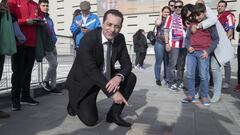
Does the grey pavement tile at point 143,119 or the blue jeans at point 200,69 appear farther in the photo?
the blue jeans at point 200,69

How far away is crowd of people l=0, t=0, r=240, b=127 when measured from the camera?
3287 millimetres

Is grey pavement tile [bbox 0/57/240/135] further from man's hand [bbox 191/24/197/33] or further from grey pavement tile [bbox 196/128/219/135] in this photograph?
man's hand [bbox 191/24/197/33]

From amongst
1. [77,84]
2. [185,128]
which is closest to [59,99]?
[77,84]

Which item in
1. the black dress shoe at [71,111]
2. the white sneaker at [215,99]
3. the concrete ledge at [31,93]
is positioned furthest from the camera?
the white sneaker at [215,99]

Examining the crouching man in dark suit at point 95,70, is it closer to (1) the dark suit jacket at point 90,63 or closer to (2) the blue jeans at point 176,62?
(1) the dark suit jacket at point 90,63

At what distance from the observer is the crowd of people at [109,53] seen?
329 centimetres

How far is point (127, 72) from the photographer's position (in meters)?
3.39

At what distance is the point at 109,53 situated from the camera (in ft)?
11.3

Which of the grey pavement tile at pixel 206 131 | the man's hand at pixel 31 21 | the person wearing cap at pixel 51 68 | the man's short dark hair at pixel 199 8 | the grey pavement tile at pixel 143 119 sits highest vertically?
the man's short dark hair at pixel 199 8

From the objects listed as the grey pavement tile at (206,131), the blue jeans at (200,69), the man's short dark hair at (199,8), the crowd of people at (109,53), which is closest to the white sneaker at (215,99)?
the crowd of people at (109,53)

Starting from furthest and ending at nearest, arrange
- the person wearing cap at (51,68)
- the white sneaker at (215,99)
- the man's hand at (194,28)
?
the person wearing cap at (51,68) → the white sneaker at (215,99) → the man's hand at (194,28)

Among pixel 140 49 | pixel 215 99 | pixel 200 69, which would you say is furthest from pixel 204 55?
pixel 140 49

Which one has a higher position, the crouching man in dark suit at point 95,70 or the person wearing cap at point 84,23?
the person wearing cap at point 84,23

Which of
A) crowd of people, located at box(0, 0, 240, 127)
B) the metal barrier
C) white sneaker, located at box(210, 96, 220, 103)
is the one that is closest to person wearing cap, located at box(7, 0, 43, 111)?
crowd of people, located at box(0, 0, 240, 127)
